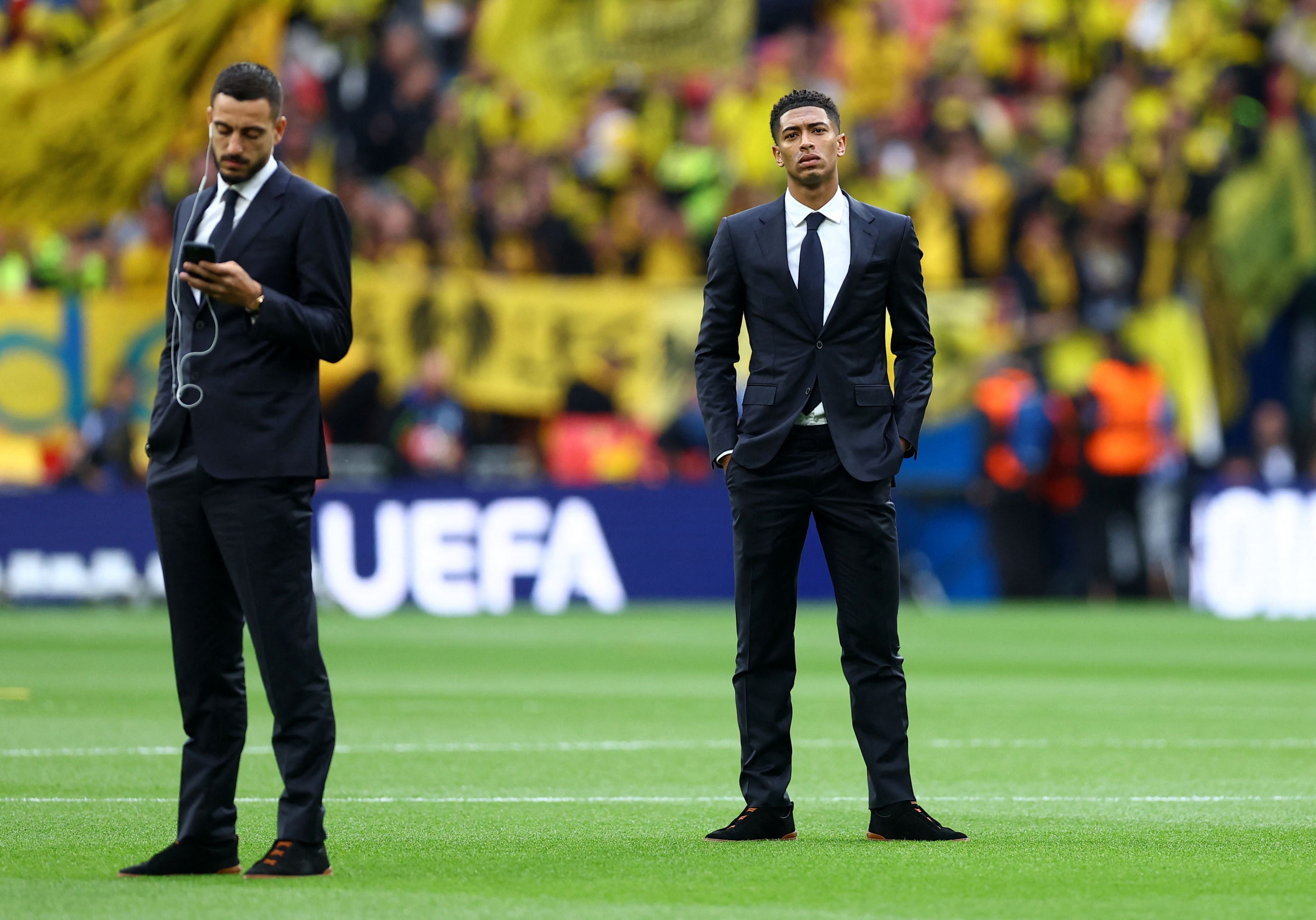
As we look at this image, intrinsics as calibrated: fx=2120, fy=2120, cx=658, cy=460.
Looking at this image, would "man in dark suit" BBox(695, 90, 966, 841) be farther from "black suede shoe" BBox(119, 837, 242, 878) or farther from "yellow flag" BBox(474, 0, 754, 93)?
"yellow flag" BBox(474, 0, 754, 93)

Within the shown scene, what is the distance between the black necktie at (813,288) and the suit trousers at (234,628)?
159cm

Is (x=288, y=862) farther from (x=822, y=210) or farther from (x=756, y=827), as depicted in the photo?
(x=822, y=210)

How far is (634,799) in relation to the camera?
24.3ft

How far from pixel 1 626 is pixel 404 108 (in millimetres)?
8061

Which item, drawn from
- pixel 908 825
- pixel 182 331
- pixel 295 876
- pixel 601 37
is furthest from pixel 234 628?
pixel 601 37

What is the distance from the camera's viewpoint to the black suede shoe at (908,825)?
20.4 feet

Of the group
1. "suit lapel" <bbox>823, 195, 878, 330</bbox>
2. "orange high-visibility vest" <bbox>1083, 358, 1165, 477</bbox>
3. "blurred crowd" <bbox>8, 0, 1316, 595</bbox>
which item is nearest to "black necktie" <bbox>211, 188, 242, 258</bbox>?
"suit lapel" <bbox>823, 195, 878, 330</bbox>

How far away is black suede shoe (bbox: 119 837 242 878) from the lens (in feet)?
18.2

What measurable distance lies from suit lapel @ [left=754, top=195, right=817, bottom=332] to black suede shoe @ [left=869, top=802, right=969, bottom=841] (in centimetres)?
144

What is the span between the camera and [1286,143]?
22.1 m

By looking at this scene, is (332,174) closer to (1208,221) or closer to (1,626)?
(1,626)

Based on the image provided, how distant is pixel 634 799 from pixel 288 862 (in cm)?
216

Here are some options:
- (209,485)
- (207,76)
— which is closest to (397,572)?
(207,76)

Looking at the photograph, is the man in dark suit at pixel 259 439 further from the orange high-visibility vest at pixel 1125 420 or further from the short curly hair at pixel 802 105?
the orange high-visibility vest at pixel 1125 420
